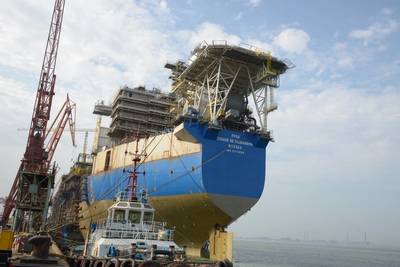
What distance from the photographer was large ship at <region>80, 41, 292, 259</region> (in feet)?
95.1

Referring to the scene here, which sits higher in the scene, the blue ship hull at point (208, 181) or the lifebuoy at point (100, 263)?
the blue ship hull at point (208, 181)

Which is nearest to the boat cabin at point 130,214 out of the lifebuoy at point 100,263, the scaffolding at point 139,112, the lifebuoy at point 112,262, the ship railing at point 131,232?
the ship railing at point 131,232

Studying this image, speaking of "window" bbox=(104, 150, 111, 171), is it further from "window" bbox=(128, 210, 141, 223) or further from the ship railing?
the ship railing

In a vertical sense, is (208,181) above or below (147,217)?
above

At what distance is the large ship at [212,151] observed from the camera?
29.0 metres

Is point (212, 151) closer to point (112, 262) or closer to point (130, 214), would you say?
point (130, 214)

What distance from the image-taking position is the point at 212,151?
2914 cm

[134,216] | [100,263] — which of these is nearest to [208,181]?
[134,216]

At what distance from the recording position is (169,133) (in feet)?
109

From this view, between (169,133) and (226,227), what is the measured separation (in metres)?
8.89

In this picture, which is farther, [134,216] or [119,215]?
[134,216]

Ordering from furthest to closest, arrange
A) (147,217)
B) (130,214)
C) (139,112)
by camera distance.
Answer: (139,112)
(147,217)
(130,214)

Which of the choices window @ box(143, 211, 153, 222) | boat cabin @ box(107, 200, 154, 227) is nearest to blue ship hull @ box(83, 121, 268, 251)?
window @ box(143, 211, 153, 222)

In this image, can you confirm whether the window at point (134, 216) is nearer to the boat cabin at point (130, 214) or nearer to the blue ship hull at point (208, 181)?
the boat cabin at point (130, 214)
